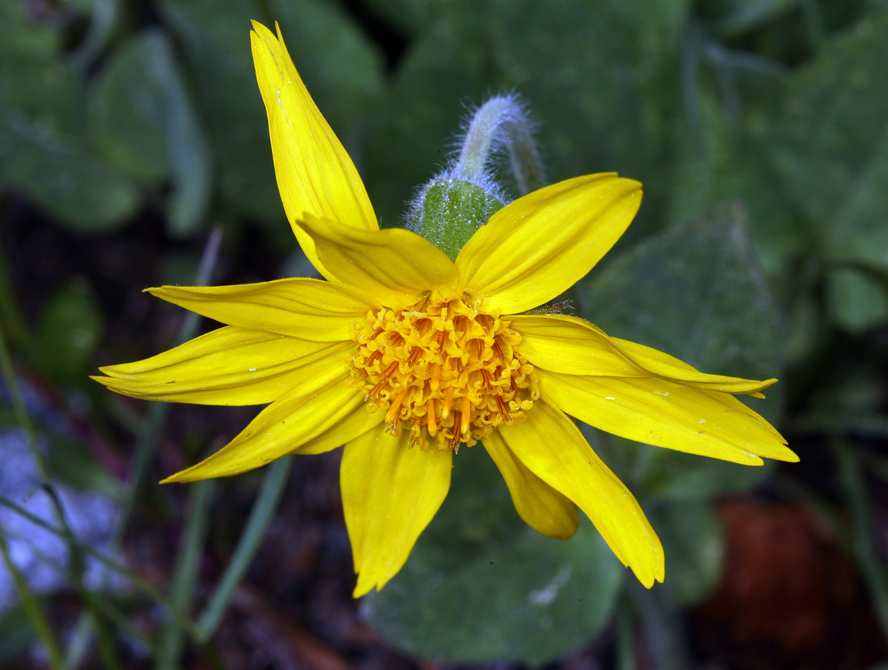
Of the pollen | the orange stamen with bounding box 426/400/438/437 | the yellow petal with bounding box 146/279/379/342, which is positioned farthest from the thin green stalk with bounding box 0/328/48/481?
the orange stamen with bounding box 426/400/438/437

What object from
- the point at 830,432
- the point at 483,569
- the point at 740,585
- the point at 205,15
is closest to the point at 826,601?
the point at 740,585

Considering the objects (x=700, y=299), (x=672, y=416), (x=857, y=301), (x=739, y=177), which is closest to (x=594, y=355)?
(x=672, y=416)

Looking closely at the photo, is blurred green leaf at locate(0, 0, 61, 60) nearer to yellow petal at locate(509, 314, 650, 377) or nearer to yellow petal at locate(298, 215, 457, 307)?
yellow petal at locate(298, 215, 457, 307)

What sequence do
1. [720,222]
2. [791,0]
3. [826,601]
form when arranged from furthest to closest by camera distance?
[826,601] < [791,0] < [720,222]

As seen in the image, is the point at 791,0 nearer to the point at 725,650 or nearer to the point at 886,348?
the point at 886,348

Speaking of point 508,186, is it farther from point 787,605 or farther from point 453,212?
point 787,605
